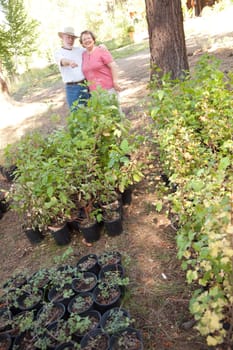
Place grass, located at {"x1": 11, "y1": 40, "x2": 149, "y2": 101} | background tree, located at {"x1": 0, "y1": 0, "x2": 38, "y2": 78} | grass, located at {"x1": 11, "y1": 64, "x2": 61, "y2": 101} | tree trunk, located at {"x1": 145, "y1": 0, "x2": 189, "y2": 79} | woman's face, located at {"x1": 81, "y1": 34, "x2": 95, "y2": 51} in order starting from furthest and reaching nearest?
background tree, located at {"x1": 0, "y1": 0, "x2": 38, "y2": 78}
grass, located at {"x1": 11, "y1": 40, "x2": 149, "y2": 101}
grass, located at {"x1": 11, "y1": 64, "x2": 61, "y2": 101}
tree trunk, located at {"x1": 145, "y1": 0, "x2": 189, "y2": 79}
woman's face, located at {"x1": 81, "y1": 34, "x2": 95, "y2": 51}

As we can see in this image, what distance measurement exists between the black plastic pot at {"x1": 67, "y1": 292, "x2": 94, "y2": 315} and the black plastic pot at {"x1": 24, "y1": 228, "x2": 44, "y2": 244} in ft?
3.72

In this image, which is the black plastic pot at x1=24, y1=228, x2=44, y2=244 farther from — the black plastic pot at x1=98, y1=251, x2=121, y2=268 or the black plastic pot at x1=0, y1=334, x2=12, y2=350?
the black plastic pot at x1=0, y1=334, x2=12, y2=350

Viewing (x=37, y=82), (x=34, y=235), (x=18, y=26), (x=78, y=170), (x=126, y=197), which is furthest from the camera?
(x=18, y=26)

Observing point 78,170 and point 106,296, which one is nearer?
point 106,296

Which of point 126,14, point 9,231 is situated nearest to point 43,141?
point 9,231

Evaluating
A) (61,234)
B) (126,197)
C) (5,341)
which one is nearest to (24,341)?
(5,341)

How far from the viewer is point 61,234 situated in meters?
3.03

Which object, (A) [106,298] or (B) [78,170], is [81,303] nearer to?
(A) [106,298]

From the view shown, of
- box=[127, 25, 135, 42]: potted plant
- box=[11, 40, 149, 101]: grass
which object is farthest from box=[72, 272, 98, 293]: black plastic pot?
box=[127, 25, 135, 42]: potted plant

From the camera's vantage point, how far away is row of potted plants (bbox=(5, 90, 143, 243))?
9.07 ft

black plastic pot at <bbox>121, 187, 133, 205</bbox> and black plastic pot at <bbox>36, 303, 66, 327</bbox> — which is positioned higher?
black plastic pot at <bbox>121, 187, 133, 205</bbox>

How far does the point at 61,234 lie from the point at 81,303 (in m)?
1.01

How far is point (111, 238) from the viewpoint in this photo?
2994mm

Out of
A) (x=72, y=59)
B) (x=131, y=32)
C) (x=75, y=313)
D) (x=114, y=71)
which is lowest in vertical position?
(x=75, y=313)
